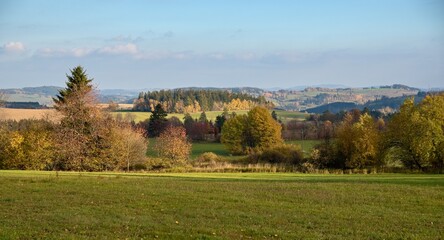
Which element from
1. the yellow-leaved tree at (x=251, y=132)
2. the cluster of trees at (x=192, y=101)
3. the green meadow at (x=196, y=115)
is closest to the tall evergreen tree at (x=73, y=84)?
the yellow-leaved tree at (x=251, y=132)

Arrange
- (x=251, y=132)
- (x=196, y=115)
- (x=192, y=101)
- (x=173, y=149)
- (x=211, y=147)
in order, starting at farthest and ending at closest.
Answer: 1. (x=192, y=101)
2. (x=196, y=115)
3. (x=211, y=147)
4. (x=251, y=132)
5. (x=173, y=149)

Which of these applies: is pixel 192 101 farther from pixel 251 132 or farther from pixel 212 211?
pixel 212 211

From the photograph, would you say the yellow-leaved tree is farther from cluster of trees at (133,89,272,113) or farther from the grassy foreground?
the grassy foreground

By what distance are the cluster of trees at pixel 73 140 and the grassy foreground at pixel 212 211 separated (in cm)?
2400

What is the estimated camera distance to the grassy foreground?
42.1 feet

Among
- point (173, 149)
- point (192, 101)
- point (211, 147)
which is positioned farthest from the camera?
point (192, 101)

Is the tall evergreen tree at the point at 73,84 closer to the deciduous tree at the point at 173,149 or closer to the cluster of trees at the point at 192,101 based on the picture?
the deciduous tree at the point at 173,149

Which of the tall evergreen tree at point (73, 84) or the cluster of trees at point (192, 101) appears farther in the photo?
the cluster of trees at point (192, 101)

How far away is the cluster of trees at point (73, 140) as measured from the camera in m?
47.8

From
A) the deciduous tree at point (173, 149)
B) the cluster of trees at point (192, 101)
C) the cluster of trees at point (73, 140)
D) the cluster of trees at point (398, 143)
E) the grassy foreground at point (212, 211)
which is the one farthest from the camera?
the cluster of trees at point (192, 101)

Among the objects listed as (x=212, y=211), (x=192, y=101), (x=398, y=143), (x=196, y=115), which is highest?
(x=192, y=101)

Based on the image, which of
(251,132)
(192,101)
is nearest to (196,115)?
(192,101)

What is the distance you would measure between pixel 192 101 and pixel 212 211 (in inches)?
5376

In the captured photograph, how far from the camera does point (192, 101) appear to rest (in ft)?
500
